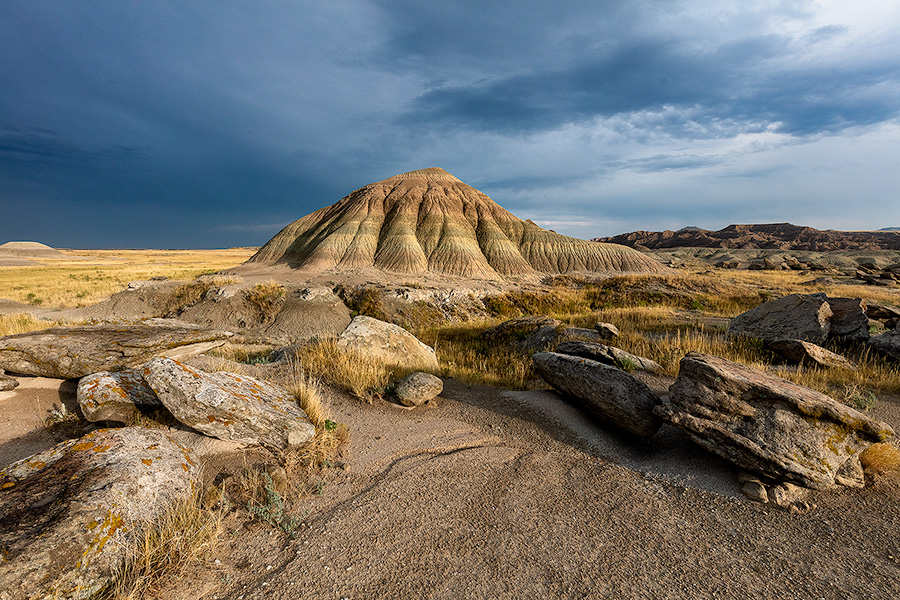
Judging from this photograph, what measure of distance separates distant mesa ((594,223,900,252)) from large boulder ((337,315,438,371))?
113 metres

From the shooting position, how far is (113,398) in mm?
4484

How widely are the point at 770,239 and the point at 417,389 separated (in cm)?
14016

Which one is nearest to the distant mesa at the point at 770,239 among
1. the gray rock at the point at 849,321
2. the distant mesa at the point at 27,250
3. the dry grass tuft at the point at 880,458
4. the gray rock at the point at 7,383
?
the gray rock at the point at 849,321

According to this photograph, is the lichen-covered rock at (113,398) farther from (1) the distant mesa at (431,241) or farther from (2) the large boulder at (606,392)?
(1) the distant mesa at (431,241)

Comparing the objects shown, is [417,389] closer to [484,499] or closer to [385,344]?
[484,499]

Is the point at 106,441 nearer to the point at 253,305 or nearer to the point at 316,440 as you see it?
the point at 316,440

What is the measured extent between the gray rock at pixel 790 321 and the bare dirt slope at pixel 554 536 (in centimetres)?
740

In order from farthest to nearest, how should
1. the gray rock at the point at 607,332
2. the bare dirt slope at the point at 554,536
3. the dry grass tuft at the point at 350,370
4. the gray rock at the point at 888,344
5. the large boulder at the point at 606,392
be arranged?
the gray rock at the point at 607,332 → the gray rock at the point at 888,344 → the dry grass tuft at the point at 350,370 → the large boulder at the point at 606,392 → the bare dirt slope at the point at 554,536

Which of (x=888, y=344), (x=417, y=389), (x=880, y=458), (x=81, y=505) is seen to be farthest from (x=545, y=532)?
(x=888, y=344)

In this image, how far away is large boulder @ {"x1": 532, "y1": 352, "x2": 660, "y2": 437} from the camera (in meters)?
4.77

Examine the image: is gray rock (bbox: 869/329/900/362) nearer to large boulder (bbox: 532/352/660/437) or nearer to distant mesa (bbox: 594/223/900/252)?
large boulder (bbox: 532/352/660/437)

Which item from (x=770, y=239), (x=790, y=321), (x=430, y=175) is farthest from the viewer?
(x=770, y=239)

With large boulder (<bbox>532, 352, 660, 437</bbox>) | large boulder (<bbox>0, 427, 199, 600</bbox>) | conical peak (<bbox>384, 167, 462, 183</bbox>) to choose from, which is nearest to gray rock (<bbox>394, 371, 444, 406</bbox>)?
large boulder (<bbox>532, 352, 660, 437</bbox>)

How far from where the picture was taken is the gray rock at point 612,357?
288 inches
